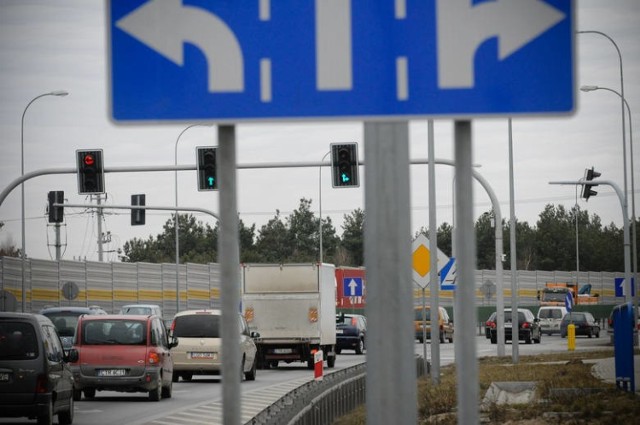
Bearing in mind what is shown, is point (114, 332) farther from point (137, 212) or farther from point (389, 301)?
point (389, 301)

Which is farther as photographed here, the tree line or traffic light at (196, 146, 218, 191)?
the tree line

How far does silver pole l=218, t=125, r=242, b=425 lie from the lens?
5.04 m

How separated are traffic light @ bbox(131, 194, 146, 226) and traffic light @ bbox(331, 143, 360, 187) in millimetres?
11653

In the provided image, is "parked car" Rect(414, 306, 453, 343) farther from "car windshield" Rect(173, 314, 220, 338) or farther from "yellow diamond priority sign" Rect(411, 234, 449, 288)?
"yellow diamond priority sign" Rect(411, 234, 449, 288)

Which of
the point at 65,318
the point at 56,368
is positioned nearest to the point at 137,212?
the point at 65,318

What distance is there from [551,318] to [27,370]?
61.7m

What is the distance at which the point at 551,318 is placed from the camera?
3142 inches

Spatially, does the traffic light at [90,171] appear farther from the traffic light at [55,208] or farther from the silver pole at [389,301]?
the silver pole at [389,301]

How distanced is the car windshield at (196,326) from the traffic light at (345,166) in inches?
187

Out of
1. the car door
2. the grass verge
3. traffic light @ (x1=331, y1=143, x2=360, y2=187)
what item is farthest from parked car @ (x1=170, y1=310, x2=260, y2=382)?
the car door

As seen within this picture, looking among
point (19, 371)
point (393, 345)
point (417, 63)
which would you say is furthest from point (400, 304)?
point (19, 371)

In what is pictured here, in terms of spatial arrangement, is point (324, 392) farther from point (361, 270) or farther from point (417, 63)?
point (361, 270)

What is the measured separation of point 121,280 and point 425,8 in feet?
203

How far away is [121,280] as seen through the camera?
6625 centimetres
